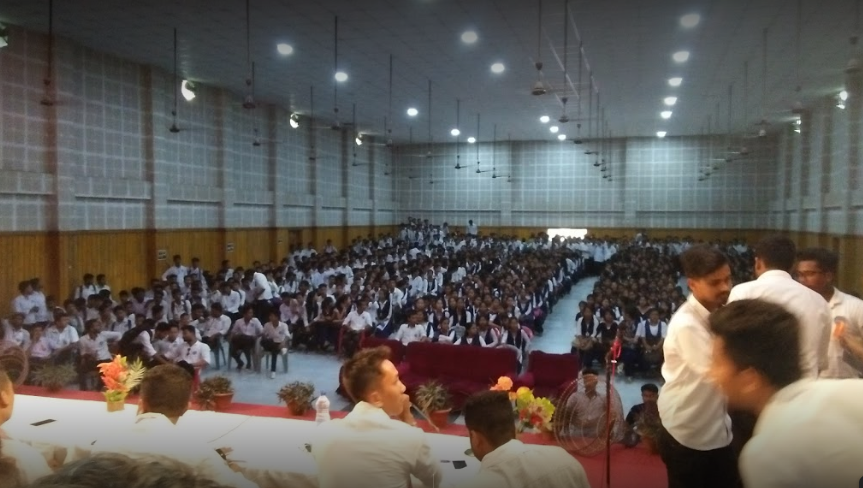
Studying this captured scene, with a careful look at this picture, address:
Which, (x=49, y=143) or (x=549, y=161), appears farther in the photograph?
(x=549, y=161)

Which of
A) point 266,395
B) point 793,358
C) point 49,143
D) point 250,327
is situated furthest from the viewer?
point 49,143

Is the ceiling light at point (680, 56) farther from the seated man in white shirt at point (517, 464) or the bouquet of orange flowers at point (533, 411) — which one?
the seated man in white shirt at point (517, 464)

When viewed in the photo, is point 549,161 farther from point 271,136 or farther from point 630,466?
point 630,466

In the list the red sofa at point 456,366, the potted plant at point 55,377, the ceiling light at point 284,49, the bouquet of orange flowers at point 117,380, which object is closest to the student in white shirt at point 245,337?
the red sofa at point 456,366

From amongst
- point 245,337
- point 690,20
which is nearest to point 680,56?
point 690,20

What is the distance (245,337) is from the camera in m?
9.44

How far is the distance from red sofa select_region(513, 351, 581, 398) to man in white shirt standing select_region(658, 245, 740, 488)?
4.45 m

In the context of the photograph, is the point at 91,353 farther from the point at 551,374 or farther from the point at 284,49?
the point at 284,49

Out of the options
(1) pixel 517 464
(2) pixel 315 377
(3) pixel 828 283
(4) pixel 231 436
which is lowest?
(2) pixel 315 377

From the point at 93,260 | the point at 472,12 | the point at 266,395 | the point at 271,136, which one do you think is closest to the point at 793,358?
the point at 266,395

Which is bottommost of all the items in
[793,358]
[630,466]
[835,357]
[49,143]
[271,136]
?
[630,466]

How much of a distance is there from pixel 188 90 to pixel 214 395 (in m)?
12.7

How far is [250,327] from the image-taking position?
9.60m

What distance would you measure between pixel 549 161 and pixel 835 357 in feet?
87.0
